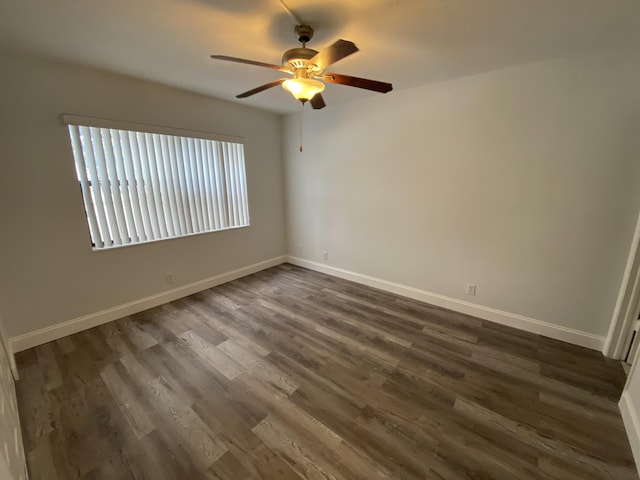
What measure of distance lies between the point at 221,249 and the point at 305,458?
2899 mm

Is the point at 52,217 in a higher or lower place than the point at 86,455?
higher

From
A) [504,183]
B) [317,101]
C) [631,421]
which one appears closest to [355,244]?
[504,183]

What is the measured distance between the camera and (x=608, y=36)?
1.81 m

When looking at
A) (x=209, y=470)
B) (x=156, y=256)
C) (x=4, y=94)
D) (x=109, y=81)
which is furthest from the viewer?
(x=156, y=256)

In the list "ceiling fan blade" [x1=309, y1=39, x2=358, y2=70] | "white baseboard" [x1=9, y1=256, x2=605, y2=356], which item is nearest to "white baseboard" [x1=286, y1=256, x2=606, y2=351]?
"white baseboard" [x1=9, y1=256, x2=605, y2=356]

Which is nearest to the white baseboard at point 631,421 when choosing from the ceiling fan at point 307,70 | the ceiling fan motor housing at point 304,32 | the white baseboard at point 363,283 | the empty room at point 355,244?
the empty room at point 355,244

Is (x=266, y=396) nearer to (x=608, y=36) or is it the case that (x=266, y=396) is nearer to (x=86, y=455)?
(x=86, y=455)

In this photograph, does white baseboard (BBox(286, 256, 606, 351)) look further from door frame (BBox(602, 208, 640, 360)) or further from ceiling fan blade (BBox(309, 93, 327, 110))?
ceiling fan blade (BBox(309, 93, 327, 110))

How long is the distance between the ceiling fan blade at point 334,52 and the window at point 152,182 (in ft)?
7.36

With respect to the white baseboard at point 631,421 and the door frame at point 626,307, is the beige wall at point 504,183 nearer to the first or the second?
the door frame at point 626,307

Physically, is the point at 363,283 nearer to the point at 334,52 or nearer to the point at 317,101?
the point at 317,101

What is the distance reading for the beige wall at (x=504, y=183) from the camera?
6.90 feet

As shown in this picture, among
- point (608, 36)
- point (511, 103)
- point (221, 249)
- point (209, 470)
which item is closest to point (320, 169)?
point (221, 249)

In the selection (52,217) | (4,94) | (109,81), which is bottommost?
(52,217)
